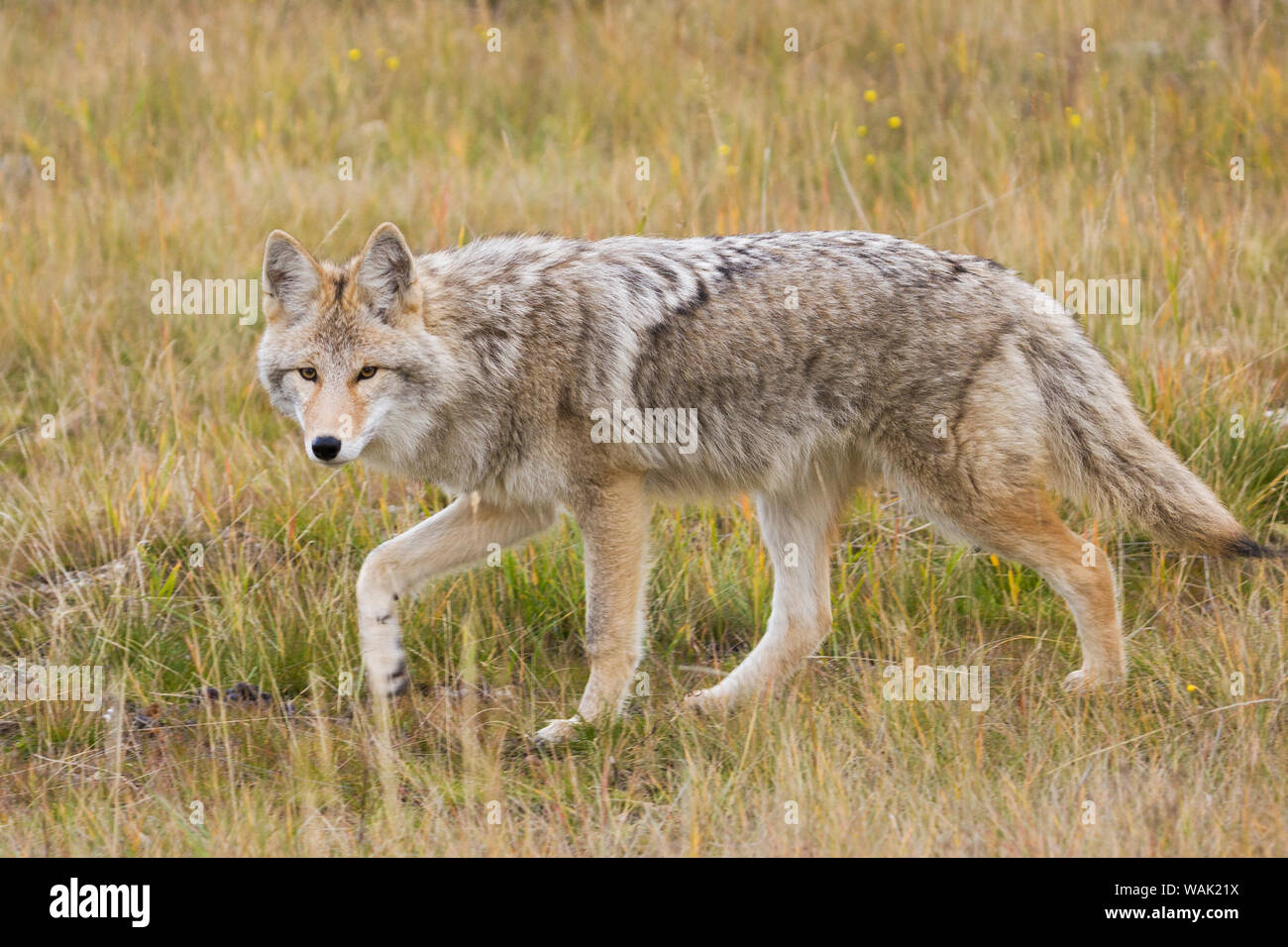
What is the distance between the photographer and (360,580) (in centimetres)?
466

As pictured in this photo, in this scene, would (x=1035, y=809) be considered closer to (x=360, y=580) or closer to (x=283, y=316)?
(x=360, y=580)

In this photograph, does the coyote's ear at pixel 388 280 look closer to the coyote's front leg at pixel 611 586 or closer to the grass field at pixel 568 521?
the coyote's front leg at pixel 611 586

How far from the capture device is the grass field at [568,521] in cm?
391

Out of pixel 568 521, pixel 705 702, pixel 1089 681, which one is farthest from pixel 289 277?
pixel 1089 681

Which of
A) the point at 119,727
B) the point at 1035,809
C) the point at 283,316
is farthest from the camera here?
the point at 283,316

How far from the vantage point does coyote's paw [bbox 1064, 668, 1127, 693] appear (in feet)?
14.7

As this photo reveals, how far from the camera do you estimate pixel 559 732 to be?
4438 millimetres

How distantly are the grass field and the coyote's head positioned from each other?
87cm

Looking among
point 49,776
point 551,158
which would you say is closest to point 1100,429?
point 49,776

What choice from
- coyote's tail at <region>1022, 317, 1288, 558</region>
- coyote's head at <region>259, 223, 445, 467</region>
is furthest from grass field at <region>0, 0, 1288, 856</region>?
coyote's head at <region>259, 223, 445, 467</region>

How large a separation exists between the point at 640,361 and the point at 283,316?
1.26 m

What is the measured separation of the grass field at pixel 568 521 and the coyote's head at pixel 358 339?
0.87 metres

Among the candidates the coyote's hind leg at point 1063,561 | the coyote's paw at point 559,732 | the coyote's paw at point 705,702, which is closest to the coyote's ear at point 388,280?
the coyote's paw at point 559,732

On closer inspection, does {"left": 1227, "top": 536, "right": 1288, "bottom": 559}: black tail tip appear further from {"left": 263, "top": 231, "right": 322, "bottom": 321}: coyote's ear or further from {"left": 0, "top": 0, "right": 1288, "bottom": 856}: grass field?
{"left": 263, "top": 231, "right": 322, "bottom": 321}: coyote's ear
